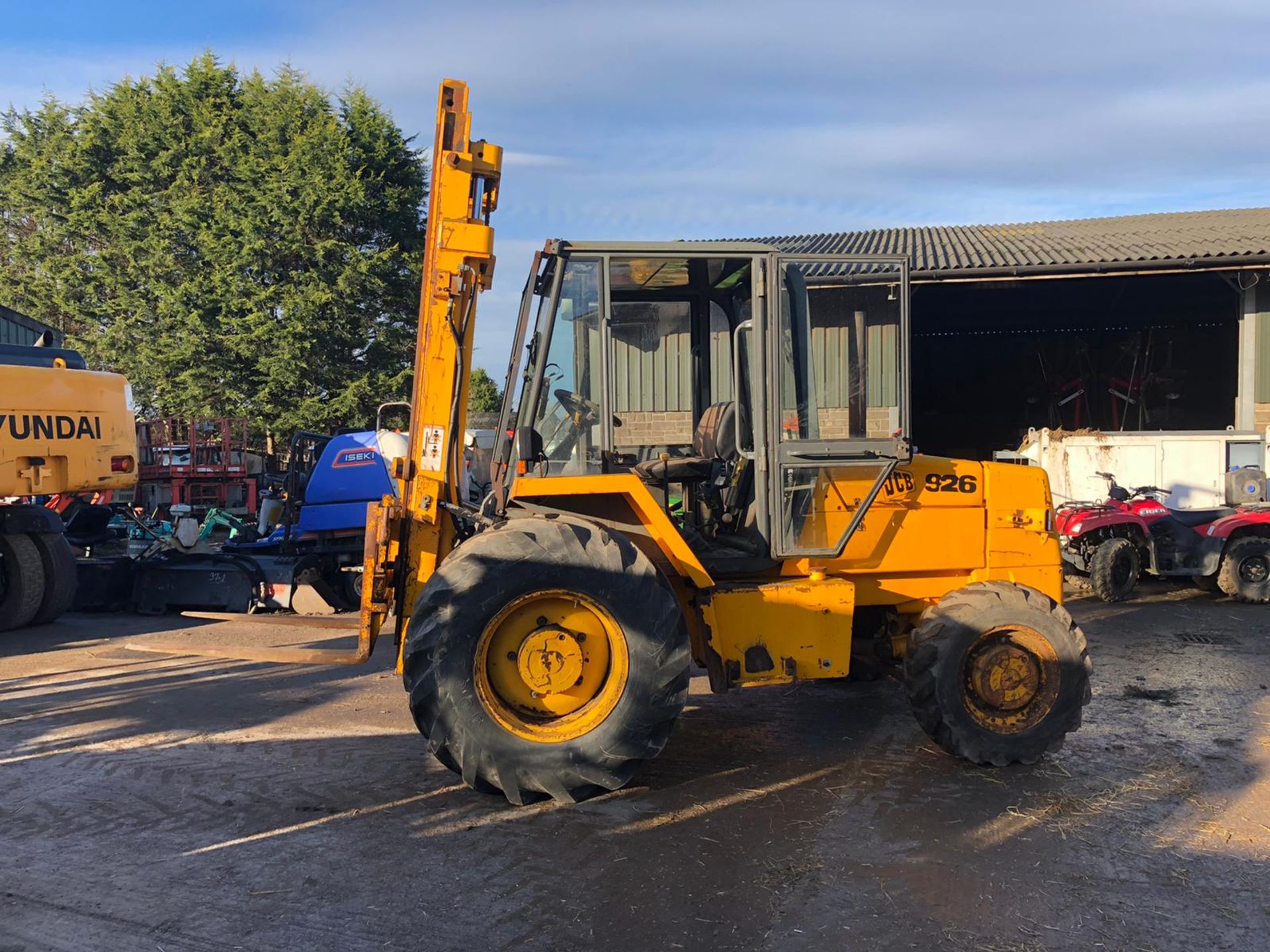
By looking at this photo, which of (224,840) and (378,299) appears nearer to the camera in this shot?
(224,840)

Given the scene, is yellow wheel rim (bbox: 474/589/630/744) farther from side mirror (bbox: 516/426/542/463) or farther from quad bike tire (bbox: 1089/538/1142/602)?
quad bike tire (bbox: 1089/538/1142/602)

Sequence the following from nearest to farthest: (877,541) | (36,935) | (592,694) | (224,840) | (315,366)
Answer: (36,935)
(224,840)
(592,694)
(877,541)
(315,366)

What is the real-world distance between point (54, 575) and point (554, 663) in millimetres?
7349

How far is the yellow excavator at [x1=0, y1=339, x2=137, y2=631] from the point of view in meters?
8.65

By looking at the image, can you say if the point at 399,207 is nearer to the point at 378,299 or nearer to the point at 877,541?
the point at 378,299

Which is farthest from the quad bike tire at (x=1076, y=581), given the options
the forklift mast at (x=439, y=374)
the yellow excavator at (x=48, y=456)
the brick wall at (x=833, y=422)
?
the yellow excavator at (x=48, y=456)

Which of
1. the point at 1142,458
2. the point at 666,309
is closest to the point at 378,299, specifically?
the point at 1142,458

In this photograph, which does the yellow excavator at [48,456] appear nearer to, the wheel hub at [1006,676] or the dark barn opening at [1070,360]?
the wheel hub at [1006,676]

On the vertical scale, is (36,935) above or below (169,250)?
below

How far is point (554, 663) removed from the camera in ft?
15.6

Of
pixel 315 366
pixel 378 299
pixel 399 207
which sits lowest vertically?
pixel 315 366

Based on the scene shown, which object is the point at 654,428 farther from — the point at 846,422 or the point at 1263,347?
the point at 1263,347

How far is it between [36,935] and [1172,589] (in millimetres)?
12498

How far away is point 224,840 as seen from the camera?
170 inches
